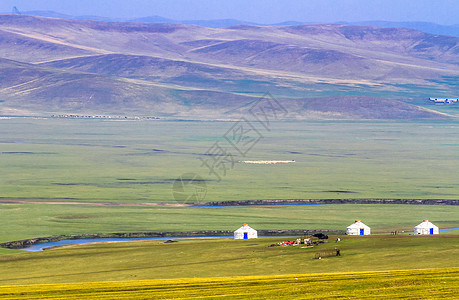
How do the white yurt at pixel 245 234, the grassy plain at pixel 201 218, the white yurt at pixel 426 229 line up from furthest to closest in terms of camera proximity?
the grassy plain at pixel 201 218
the white yurt at pixel 245 234
the white yurt at pixel 426 229

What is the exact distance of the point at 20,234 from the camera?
178 feet

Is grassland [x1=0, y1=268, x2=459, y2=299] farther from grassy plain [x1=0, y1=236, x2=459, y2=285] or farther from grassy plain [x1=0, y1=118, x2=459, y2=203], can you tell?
grassy plain [x1=0, y1=118, x2=459, y2=203]

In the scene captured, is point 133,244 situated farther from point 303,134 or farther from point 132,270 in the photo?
point 303,134

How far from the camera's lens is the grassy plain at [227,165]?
247ft

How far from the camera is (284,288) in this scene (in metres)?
28.9

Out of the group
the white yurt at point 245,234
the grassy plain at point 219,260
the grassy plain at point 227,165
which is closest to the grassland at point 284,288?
the grassy plain at point 219,260

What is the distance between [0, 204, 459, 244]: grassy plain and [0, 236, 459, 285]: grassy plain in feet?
31.8

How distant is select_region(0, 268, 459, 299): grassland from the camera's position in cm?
2747

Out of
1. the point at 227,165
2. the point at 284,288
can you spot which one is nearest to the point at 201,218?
the point at 284,288

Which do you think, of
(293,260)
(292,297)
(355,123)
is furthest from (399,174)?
(355,123)

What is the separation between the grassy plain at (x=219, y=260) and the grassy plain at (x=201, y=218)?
968 cm

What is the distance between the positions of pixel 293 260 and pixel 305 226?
18049 millimetres

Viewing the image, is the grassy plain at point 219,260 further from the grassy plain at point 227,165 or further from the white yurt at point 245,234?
the grassy plain at point 227,165

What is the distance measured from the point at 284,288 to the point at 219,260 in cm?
1221
